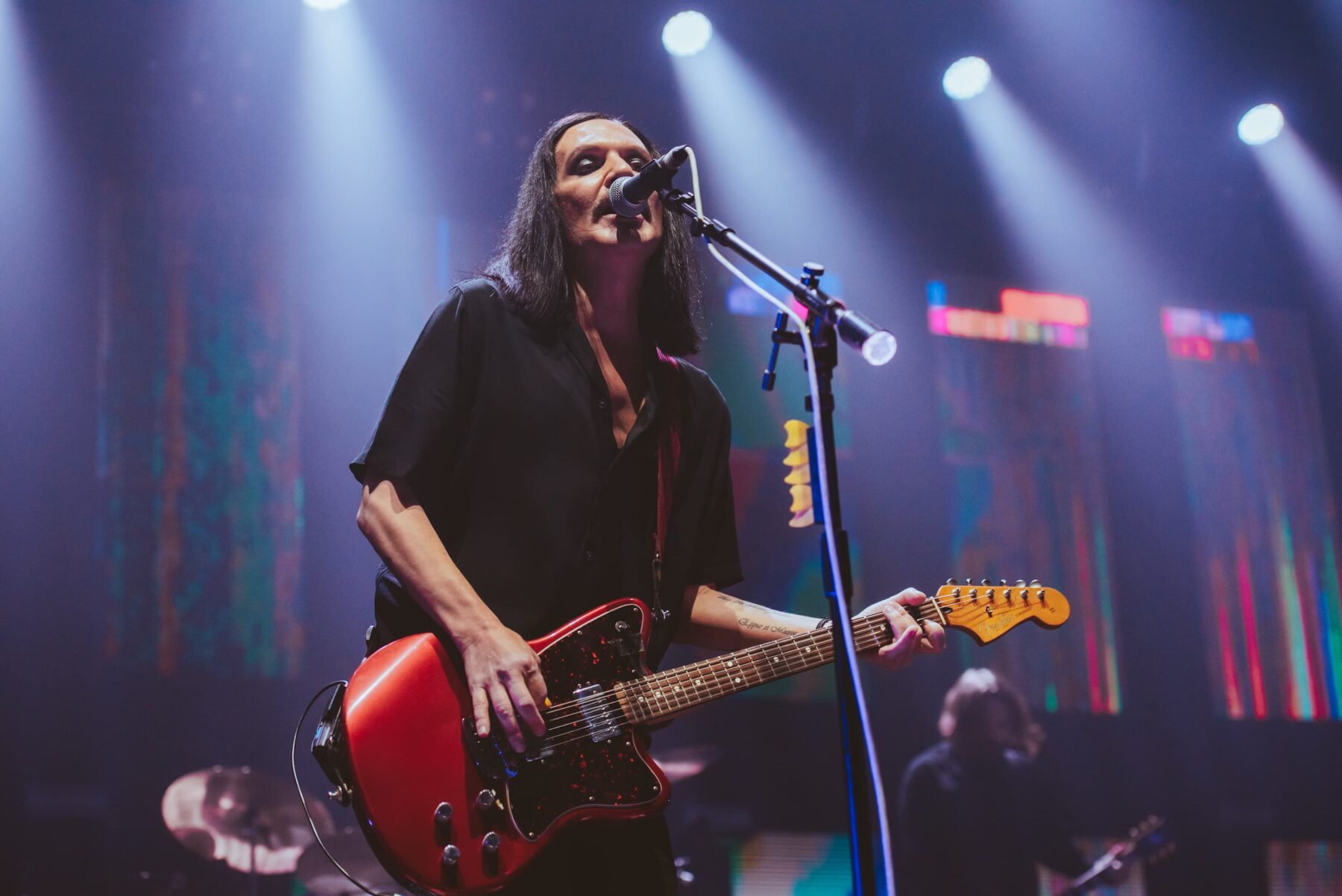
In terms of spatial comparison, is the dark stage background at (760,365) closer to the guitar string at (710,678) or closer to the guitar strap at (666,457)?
the guitar strap at (666,457)

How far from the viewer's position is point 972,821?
6.03m

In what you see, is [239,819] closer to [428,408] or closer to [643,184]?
[428,408]

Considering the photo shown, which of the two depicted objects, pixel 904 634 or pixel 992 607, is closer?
pixel 904 634

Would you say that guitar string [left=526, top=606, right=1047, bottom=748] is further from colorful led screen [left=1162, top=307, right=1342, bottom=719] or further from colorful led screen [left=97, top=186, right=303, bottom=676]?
colorful led screen [left=1162, top=307, right=1342, bottom=719]

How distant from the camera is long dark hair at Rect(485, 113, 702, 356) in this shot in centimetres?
269

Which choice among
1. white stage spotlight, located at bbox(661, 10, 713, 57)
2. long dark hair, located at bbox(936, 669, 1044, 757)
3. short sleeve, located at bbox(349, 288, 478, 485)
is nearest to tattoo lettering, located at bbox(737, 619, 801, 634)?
short sleeve, located at bbox(349, 288, 478, 485)

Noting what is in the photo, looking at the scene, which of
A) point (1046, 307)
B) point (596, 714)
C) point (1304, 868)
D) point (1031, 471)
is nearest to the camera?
point (596, 714)

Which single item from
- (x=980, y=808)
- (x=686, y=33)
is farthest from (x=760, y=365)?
(x=980, y=808)

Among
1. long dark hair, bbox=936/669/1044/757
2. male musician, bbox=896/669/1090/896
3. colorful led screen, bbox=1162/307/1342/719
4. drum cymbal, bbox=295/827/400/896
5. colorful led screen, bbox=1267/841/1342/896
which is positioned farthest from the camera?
colorful led screen, bbox=1162/307/1342/719

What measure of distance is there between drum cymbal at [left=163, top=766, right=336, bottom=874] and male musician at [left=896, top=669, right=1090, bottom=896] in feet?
10.6

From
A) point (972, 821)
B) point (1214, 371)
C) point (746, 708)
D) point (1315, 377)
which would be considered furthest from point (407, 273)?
point (1315, 377)

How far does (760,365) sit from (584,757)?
4620 mm

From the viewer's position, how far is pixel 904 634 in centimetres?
247

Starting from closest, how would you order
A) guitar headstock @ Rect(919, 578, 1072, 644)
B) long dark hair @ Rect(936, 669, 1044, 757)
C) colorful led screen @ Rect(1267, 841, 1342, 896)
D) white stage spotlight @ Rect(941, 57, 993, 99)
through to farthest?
guitar headstock @ Rect(919, 578, 1072, 644) < long dark hair @ Rect(936, 669, 1044, 757) < colorful led screen @ Rect(1267, 841, 1342, 896) < white stage spotlight @ Rect(941, 57, 993, 99)
